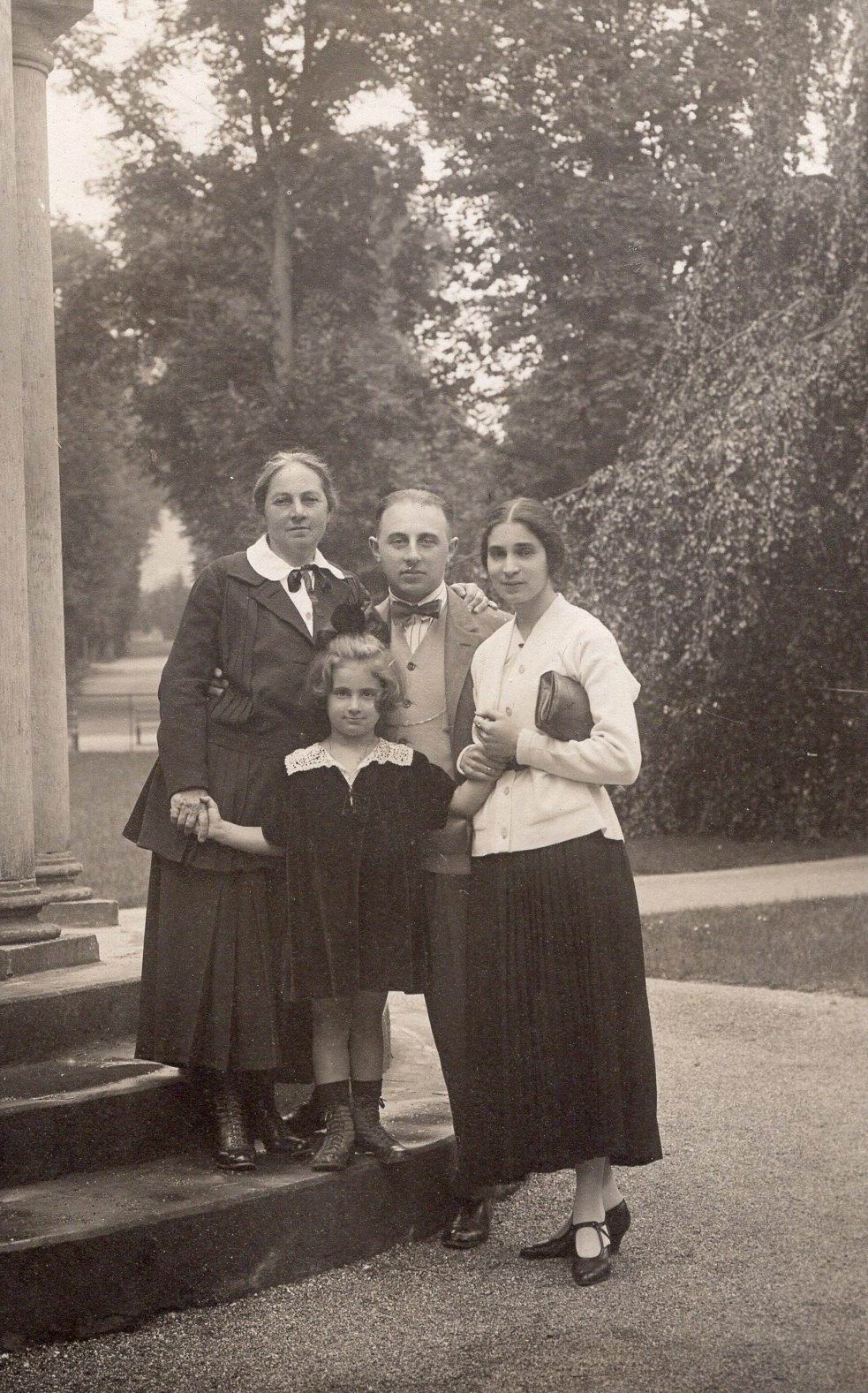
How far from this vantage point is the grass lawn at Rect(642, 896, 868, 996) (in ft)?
25.2

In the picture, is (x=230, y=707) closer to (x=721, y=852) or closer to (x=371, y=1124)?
(x=371, y=1124)

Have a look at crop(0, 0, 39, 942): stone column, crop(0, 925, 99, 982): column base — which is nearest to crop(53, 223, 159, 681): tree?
crop(0, 0, 39, 942): stone column

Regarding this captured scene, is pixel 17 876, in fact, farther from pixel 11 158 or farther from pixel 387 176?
pixel 387 176

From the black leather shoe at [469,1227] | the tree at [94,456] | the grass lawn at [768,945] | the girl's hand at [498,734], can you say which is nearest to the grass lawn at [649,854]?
the grass lawn at [768,945]

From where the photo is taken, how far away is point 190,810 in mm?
3887

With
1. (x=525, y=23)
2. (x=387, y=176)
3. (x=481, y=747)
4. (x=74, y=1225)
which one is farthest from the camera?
(x=387, y=176)

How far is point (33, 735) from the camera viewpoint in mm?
5516

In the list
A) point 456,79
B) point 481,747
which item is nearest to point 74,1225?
point 481,747

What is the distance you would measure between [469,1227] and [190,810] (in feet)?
4.13

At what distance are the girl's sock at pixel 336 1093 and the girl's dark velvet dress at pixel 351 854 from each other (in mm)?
241

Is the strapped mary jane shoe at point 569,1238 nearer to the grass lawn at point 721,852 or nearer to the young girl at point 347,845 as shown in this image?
the young girl at point 347,845

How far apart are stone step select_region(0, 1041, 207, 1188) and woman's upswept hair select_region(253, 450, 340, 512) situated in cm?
152

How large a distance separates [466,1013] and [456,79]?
14.5m

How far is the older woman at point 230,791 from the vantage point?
3.95m
